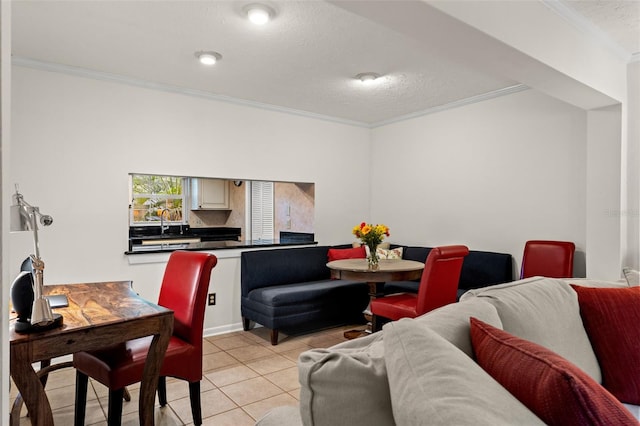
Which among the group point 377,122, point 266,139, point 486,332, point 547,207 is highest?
point 377,122

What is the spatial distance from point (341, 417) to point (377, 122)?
4821mm

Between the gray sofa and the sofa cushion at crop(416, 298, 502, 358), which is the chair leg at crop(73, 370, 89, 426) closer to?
the gray sofa

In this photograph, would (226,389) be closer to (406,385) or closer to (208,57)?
(406,385)

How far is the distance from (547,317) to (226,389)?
2184mm

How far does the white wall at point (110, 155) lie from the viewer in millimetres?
3219

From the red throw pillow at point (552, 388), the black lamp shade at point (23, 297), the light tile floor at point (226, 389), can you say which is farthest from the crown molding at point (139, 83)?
the red throw pillow at point (552, 388)

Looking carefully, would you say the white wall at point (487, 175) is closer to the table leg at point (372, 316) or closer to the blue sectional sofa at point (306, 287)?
the blue sectional sofa at point (306, 287)

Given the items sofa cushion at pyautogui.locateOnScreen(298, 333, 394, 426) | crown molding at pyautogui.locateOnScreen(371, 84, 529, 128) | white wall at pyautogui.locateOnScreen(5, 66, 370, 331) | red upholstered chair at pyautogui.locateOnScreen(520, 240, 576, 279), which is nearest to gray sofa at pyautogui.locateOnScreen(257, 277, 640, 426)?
sofa cushion at pyautogui.locateOnScreen(298, 333, 394, 426)

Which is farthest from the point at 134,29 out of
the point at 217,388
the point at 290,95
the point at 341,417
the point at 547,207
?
the point at 547,207

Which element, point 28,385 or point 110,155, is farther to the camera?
point 110,155

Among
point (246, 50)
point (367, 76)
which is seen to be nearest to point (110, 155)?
point (246, 50)

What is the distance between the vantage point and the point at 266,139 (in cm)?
450

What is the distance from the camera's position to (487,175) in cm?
422

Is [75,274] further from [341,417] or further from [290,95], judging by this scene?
[341,417]
